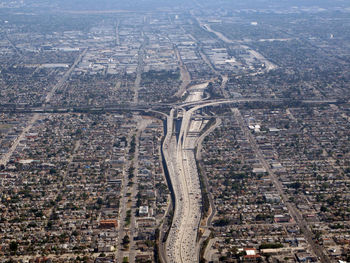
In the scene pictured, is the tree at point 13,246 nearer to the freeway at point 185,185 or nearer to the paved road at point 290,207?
the freeway at point 185,185

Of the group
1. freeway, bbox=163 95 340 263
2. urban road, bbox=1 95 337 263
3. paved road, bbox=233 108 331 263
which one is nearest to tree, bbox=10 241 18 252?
urban road, bbox=1 95 337 263

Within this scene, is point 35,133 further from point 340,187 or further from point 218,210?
point 340,187

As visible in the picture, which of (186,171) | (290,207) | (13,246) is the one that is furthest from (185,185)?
(13,246)

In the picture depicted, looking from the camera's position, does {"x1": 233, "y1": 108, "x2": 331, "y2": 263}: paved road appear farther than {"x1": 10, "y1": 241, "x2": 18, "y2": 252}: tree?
No

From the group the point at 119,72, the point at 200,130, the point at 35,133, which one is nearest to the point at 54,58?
the point at 119,72

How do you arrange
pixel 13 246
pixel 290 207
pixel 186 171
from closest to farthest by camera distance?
pixel 13 246
pixel 290 207
pixel 186 171

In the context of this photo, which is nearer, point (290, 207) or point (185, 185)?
point (290, 207)

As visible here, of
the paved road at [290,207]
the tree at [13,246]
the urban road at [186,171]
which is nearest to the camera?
the paved road at [290,207]

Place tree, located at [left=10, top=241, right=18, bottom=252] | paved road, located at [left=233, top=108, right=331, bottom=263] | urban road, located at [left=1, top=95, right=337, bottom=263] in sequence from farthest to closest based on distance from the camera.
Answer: urban road, located at [left=1, top=95, right=337, bottom=263]
tree, located at [left=10, top=241, right=18, bottom=252]
paved road, located at [left=233, top=108, right=331, bottom=263]

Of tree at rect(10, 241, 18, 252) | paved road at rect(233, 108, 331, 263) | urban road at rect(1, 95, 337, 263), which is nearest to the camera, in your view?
paved road at rect(233, 108, 331, 263)

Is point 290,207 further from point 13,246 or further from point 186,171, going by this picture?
point 13,246

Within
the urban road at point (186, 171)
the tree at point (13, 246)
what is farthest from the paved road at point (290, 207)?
the tree at point (13, 246)

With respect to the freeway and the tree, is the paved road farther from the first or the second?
the tree
